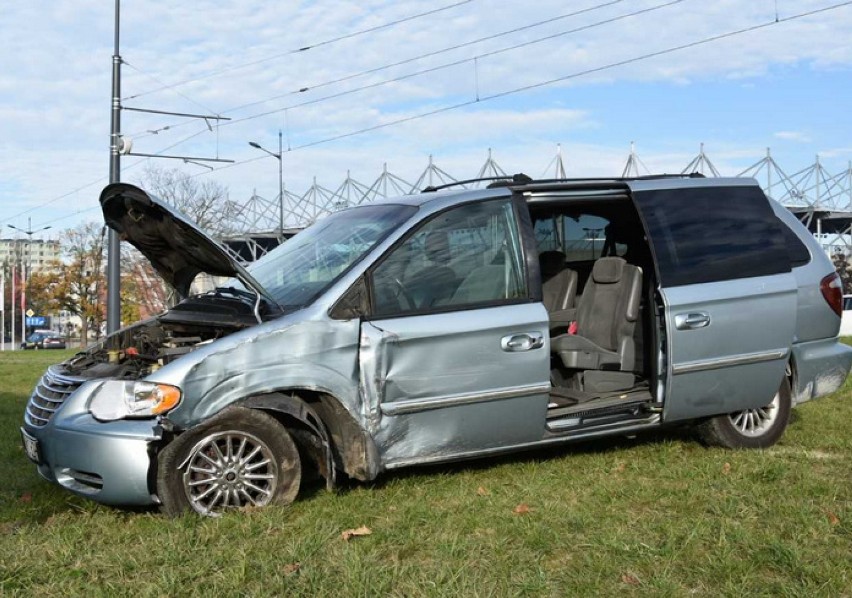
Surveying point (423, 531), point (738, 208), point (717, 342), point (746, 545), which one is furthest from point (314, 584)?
point (738, 208)

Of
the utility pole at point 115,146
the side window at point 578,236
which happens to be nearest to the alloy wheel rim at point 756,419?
the side window at point 578,236

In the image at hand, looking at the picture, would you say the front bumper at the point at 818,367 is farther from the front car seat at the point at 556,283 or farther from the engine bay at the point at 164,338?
the engine bay at the point at 164,338

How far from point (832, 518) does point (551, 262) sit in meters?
3.14

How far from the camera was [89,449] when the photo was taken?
173 inches

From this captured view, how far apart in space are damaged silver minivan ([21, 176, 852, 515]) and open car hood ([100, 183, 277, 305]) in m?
0.02

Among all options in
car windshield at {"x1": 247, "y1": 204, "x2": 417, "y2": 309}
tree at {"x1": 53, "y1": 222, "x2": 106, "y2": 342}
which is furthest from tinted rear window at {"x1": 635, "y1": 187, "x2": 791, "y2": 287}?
tree at {"x1": 53, "y1": 222, "x2": 106, "y2": 342}

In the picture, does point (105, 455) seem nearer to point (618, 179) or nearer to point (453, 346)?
point (453, 346)

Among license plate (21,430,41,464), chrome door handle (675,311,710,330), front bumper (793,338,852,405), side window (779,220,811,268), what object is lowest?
license plate (21,430,41,464)

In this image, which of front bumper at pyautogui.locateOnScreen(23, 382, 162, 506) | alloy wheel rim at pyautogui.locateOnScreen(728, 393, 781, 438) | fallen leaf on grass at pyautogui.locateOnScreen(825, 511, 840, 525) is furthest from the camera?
alloy wheel rim at pyautogui.locateOnScreen(728, 393, 781, 438)

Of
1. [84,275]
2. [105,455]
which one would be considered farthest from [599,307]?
[84,275]

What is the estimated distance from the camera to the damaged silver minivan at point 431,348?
4.51 metres

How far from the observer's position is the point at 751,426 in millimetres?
6137

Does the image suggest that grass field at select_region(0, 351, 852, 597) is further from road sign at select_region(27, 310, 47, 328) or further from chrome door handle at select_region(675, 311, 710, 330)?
road sign at select_region(27, 310, 47, 328)

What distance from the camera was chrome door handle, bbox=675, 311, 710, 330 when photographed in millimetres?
5547
